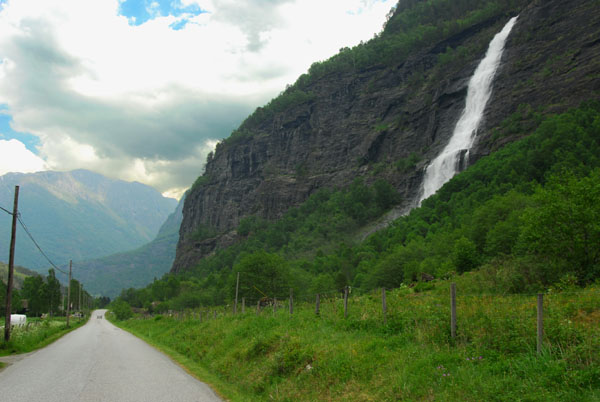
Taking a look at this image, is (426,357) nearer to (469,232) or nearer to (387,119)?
(469,232)

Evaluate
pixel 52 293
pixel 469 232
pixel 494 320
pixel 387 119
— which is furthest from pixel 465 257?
pixel 387 119

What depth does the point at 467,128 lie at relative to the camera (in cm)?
8625

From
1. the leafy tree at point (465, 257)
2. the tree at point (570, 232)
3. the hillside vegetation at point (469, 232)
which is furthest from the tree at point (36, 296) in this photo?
the tree at point (570, 232)

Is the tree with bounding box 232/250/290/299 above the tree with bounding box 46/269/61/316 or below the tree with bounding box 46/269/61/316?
above

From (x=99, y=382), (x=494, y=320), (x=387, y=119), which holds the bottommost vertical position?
(x=99, y=382)

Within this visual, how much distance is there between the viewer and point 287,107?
168 m

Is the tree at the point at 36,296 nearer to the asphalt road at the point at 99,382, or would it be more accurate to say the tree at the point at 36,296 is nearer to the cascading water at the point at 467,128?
the cascading water at the point at 467,128

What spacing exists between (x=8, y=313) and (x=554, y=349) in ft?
78.2

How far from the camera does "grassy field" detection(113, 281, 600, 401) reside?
673cm

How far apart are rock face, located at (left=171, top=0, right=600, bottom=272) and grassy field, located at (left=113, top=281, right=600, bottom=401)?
71.4 m

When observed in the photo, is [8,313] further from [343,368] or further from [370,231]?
[370,231]

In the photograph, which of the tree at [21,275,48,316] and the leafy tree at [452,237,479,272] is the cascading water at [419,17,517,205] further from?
the tree at [21,275,48,316]

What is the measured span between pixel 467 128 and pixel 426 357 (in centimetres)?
8608

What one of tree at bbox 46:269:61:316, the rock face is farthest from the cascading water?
tree at bbox 46:269:61:316
